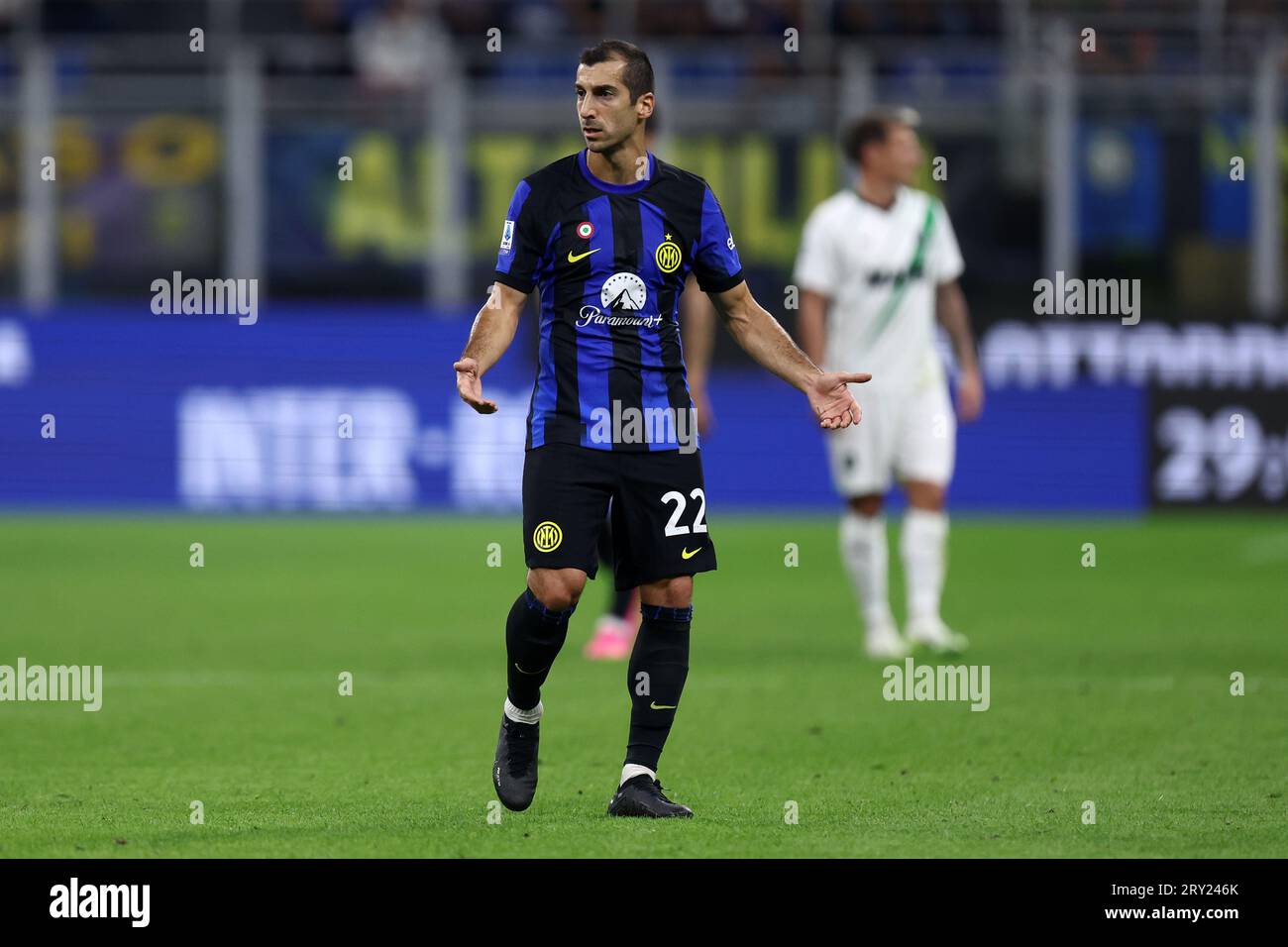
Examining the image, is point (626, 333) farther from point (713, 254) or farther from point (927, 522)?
point (927, 522)

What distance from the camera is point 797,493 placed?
18.4m

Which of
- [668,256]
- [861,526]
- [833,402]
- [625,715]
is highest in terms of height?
[668,256]

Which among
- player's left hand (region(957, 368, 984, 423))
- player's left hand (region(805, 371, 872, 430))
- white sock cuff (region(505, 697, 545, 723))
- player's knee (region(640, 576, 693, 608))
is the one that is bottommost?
white sock cuff (region(505, 697, 545, 723))

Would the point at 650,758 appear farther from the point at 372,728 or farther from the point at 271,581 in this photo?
the point at 271,581

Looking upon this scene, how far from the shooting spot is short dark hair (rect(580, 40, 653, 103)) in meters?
6.32

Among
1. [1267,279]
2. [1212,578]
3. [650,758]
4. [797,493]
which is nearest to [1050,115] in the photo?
[1267,279]

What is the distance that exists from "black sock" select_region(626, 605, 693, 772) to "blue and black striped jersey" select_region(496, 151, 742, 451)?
52cm

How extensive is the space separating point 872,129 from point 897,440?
1.49m

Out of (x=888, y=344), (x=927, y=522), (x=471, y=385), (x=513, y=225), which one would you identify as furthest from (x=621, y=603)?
(x=471, y=385)

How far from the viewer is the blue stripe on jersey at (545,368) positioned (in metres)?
6.41

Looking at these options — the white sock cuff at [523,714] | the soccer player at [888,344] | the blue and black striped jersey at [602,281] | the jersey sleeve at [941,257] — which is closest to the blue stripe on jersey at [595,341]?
the blue and black striped jersey at [602,281]

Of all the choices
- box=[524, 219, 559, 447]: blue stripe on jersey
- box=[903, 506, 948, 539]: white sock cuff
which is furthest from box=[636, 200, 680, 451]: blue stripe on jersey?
box=[903, 506, 948, 539]: white sock cuff

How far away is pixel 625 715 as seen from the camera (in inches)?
345

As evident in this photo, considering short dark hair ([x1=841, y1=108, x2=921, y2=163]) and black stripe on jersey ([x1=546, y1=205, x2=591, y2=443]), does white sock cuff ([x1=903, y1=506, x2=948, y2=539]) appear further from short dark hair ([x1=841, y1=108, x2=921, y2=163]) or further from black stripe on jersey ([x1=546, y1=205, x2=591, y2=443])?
black stripe on jersey ([x1=546, y1=205, x2=591, y2=443])
